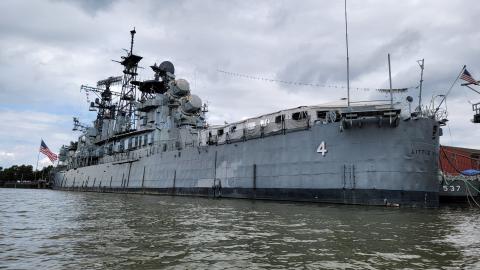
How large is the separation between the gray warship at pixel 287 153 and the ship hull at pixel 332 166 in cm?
6

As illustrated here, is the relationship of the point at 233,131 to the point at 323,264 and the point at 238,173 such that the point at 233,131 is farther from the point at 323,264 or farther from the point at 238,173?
the point at 323,264

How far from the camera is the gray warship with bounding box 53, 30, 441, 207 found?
2281cm

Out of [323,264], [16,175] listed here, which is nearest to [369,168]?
[323,264]

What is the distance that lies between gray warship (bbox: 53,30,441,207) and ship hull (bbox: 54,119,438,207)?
0.20 feet

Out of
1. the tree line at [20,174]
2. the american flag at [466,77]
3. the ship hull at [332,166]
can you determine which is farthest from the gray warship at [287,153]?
the tree line at [20,174]

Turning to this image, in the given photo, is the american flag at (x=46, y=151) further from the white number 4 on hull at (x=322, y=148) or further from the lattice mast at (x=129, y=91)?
the white number 4 on hull at (x=322, y=148)

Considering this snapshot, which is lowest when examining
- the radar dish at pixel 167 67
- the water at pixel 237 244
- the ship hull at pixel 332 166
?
the water at pixel 237 244

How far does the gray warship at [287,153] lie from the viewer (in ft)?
74.8

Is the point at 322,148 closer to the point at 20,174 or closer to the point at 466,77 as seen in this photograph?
the point at 466,77

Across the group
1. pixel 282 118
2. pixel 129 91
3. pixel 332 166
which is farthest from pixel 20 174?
pixel 332 166

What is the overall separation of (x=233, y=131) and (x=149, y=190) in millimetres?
14852

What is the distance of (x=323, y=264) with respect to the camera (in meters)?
7.77

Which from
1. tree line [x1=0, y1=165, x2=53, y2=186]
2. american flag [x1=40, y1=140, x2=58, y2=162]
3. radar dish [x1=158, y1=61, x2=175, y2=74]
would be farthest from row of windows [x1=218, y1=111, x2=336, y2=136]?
tree line [x1=0, y1=165, x2=53, y2=186]

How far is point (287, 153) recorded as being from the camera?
26625 mm
